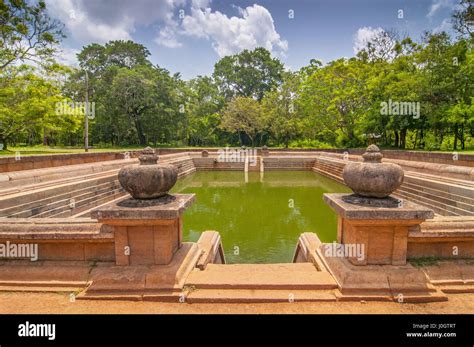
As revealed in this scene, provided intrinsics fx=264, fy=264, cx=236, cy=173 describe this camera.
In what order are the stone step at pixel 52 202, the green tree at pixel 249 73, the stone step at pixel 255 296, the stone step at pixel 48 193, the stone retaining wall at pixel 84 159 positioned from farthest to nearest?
the green tree at pixel 249 73 → the stone retaining wall at pixel 84 159 → the stone step at pixel 52 202 → the stone step at pixel 48 193 → the stone step at pixel 255 296

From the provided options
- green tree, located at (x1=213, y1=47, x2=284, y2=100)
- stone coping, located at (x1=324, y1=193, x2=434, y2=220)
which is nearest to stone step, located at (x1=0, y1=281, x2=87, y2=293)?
stone coping, located at (x1=324, y1=193, x2=434, y2=220)

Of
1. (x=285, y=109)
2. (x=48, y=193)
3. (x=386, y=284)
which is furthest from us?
(x=285, y=109)

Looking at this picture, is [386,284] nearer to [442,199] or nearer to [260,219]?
[260,219]

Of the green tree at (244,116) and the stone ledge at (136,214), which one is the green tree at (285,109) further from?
the stone ledge at (136,214)

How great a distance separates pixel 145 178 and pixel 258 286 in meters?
1.42

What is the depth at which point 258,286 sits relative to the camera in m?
2.37

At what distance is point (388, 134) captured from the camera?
23.1 metres

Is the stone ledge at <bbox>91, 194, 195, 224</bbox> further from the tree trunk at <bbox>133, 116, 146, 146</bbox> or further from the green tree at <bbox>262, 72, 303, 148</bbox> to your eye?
the tree trunk at <bbox>133, 116, 146, 146</bbox>

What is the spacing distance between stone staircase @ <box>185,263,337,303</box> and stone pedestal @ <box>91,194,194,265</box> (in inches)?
16.2

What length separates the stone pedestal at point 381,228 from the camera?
2273 mm

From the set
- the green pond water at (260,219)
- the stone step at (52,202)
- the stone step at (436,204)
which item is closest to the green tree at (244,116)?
the green pond water at (260,219)

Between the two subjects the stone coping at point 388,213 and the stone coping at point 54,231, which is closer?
the stone coping at point 388,213

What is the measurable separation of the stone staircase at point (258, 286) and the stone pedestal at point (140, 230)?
0.41m

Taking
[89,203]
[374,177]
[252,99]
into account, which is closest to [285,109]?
[252,99]
